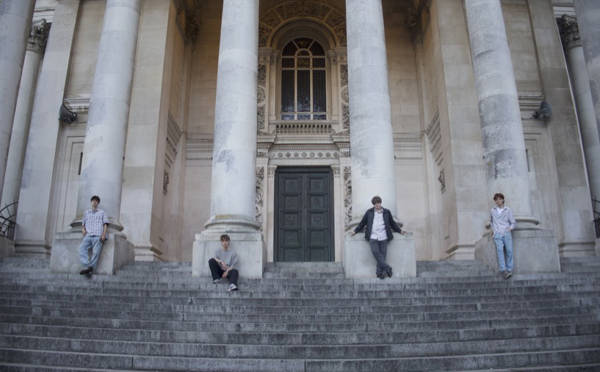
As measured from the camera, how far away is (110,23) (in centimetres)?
1365

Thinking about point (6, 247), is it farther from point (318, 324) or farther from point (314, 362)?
point (314, 362)

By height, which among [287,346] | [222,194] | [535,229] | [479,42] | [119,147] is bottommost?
[287,346]

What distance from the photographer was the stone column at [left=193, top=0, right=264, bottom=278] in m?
10.9

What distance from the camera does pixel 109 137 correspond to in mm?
12641

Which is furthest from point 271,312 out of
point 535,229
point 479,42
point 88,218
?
point 479,42

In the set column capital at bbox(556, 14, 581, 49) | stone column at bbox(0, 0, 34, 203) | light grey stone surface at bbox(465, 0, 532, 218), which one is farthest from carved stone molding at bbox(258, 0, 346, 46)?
stone column at bbox(0, 0, 34, 203)

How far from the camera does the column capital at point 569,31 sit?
18.1 metres

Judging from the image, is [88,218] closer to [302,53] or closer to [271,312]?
[271,312]

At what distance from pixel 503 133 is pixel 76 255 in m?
10.4

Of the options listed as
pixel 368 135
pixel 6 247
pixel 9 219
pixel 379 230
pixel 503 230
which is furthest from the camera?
pixel 9 219

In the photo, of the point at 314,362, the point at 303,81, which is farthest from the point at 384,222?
the point at 303,81

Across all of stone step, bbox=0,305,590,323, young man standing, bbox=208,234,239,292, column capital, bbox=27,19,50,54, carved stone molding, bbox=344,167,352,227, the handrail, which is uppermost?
column capital, bbox=27,19,50,54

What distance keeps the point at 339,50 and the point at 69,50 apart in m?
10.1

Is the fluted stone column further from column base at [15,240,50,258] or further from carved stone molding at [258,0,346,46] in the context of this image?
carved stone molding at [258,0,346,46]
